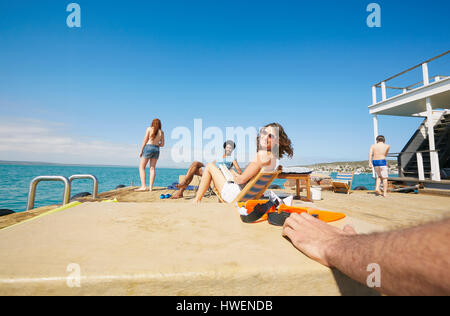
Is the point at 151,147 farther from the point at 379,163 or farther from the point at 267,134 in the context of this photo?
the point at 379,163

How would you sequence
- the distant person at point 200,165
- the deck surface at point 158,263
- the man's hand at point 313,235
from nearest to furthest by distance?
the deck surface at point 158,263
the man's hand at point 313,235
the distant person at point 200,165

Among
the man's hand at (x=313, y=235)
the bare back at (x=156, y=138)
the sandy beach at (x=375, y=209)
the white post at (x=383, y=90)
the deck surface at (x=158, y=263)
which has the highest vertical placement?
the white post at (x=383, y=90)

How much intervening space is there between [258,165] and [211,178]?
98 cm

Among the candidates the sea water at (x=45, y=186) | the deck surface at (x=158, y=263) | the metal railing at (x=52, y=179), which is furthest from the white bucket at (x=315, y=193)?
the sea water at (x=45, y=186)

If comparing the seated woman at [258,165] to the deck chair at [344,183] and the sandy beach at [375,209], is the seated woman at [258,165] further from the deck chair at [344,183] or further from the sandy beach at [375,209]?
the deck chair at [344,183]

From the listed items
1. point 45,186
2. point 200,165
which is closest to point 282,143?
point 200,165

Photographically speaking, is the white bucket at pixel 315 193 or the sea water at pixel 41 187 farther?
the sea water at pixel 41 187

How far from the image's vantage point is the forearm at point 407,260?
1.60 feet

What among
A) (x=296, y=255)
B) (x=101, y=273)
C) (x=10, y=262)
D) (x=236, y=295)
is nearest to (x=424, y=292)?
(x=296, y=255)

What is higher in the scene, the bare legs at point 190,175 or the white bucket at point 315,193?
the bare legs at point 190,175

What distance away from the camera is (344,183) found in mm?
7504

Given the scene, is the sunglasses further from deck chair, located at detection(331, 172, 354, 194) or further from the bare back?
deck chair, located at detection(331, 172, 354, 194)

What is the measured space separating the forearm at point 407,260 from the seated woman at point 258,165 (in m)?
2.96

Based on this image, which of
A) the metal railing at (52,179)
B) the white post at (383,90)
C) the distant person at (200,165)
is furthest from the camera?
the white post at (383,90)
